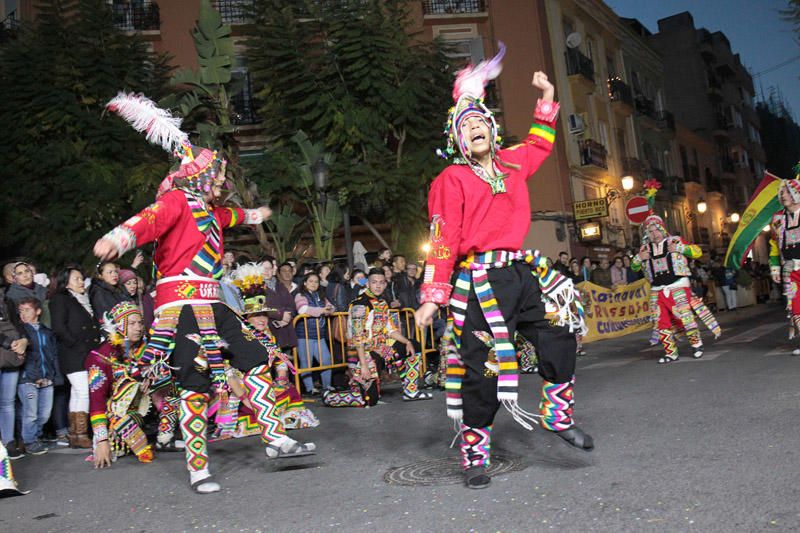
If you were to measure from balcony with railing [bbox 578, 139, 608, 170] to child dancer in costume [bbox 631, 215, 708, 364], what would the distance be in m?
18.9

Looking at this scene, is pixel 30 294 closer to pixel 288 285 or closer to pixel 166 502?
pixel 288 285

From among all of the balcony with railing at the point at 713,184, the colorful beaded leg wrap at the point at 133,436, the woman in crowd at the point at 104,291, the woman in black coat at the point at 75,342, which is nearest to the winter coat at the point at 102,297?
the woman in crowd at the point at 104,291

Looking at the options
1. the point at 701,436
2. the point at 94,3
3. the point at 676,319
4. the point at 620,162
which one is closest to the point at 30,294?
the point at 701,436

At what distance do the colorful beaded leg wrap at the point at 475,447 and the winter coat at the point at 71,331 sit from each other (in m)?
4.96

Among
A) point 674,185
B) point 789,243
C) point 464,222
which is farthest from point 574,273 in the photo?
point 674,185

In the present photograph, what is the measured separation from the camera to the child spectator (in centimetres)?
750

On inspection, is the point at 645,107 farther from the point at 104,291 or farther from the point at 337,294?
the point at 104,291

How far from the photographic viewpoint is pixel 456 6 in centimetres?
2688

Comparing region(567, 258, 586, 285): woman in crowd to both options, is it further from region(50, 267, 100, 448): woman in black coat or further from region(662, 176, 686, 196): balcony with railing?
region(662, 176, 686, 196): balcony with railing

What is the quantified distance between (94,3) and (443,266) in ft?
57.3

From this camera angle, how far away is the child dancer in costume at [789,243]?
29.9 ft

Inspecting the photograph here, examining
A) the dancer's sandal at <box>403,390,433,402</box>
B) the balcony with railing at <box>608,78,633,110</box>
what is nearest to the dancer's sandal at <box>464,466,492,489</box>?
the dancer's sandal at <box>403,390,433,402</box>

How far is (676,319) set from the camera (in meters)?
10.4

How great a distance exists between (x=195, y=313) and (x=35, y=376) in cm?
365
